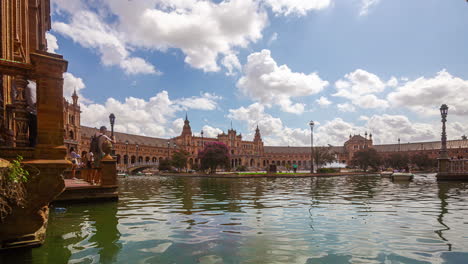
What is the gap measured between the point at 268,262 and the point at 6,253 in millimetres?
4653

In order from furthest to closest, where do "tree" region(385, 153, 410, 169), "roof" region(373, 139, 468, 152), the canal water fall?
"roof" region(373, 139, 468, 152), "tree" region(385, 153, 410, 169), the canal water

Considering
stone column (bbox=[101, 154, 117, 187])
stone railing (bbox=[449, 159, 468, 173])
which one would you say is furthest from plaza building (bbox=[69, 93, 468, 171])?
stone column (bbox=[101, 154, 117, 187])

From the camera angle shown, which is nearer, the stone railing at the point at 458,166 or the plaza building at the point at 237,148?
the stone railing at the point at 458,166

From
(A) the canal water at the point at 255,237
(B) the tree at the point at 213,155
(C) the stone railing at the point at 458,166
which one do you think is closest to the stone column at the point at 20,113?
(A) the canal water at the point at 255,237

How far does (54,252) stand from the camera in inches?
207

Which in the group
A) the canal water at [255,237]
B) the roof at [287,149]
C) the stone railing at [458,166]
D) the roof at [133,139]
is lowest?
the roof at [287,149]

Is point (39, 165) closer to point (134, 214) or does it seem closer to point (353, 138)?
point (134, 214)

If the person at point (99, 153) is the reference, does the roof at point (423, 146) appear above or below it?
below

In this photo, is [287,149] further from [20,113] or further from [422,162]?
[20,113]

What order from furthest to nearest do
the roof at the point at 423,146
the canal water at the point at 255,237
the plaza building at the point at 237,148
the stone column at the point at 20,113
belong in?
the roof at the point at 423,146 → the plaza building at the point at 237,148 → the stone column at the point at 20,113 → the canal water at the point at 255,237

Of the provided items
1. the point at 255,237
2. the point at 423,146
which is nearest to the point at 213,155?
the point at 255,237

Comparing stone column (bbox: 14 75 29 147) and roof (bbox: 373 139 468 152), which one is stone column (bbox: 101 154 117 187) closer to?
stone column (bbox: 14 75 29 147)

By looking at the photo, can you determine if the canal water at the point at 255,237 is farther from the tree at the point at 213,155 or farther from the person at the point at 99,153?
the tree at the point at 213,155

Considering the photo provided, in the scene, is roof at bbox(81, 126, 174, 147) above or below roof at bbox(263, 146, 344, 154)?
above
